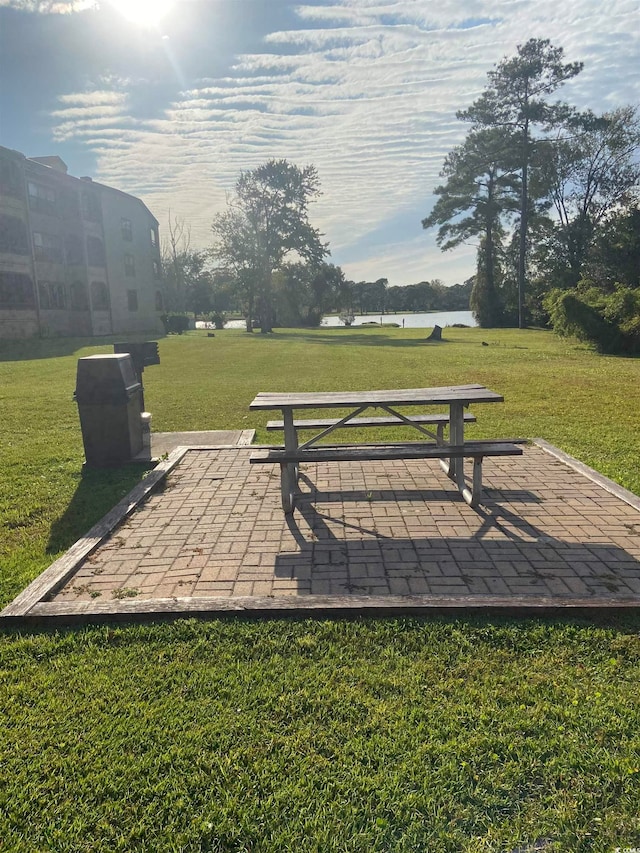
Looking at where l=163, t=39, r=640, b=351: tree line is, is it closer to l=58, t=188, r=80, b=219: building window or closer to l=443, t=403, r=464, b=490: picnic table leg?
l=58, t=188, r=80, b=219: building window

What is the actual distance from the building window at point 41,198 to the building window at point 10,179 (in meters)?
0.91

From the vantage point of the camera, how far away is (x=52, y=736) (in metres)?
2.30

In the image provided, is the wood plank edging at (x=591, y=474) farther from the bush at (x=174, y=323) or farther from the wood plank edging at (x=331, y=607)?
the bush at (x=174, y=323)

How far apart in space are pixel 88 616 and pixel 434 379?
11688 mm

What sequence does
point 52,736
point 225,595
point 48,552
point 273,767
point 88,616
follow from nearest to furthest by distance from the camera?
point 273,767 → point 52,736 → point 88,616 → point 225,595 → point 48,552

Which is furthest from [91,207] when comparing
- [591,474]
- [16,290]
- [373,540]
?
[373,540]

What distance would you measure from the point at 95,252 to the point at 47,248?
415cm

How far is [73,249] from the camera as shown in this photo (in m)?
37.2

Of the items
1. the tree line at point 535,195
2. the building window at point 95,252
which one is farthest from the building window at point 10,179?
the tree line at point 535,195

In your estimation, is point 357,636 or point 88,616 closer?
point 357,636

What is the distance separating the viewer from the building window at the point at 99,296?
38469 mm

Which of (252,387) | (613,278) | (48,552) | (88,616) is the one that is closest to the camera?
(88,616)

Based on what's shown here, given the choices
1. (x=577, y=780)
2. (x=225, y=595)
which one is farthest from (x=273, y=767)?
(x=225, y=595)

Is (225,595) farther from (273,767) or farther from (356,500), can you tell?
(356,500)
